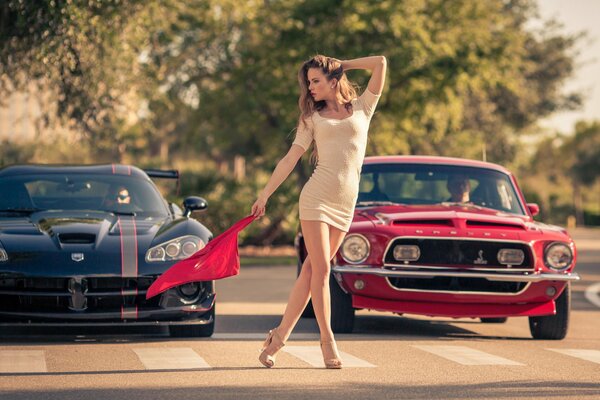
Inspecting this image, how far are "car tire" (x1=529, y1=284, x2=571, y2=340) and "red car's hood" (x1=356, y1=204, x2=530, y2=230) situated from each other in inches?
26.6

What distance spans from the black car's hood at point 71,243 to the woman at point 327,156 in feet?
6.50

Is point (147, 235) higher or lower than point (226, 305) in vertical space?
higher

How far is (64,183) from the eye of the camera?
11469 millimetres

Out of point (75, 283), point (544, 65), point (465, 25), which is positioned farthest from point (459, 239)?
point (544, 65)

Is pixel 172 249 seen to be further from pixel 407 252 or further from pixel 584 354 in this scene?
pixel 584 354

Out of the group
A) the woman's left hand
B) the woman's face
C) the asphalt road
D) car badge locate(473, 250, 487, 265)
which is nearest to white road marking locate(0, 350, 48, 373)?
the asphalt road

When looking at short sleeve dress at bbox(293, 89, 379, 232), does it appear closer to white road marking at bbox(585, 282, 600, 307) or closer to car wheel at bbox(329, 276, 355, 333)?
car wheel at bbox(329, 276, 355, 333)

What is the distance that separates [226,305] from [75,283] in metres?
4.56

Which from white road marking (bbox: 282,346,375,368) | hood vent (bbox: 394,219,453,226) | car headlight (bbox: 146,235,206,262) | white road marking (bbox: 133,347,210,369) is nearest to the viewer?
white road marking (bbox: 133,347,210,369)

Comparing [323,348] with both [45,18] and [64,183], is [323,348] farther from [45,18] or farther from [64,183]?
[45,18]

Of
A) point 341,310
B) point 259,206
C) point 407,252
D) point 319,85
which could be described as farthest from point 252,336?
point 319,85

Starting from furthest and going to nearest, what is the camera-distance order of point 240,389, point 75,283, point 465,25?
1. point 465,25
2. point 75,283
3. point 240,389

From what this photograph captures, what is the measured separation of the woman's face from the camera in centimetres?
796

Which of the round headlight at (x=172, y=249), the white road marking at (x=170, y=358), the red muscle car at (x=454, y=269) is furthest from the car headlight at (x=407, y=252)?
the white road marking at (x=170, y=358)
